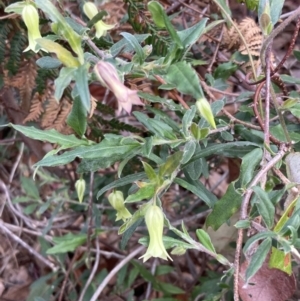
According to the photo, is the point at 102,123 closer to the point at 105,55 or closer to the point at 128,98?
the point at 105,55

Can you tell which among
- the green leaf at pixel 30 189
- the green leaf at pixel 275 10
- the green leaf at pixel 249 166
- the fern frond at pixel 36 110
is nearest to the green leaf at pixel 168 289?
the green leaf at pixel 30 189

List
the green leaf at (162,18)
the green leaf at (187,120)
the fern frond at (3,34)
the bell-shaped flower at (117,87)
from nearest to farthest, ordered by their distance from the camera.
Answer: the bell-shaped flower at (117,87) → the green leaf at (162,18) → the green leaf at (187,120) → the fern frond at (3,34)

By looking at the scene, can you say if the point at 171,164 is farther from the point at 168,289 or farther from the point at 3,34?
the point at 168,289

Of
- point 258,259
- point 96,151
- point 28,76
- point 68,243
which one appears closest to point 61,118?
point 28,76

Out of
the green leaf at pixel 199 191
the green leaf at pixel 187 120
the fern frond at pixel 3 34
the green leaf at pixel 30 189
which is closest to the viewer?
the green leaf at pixel 187 120

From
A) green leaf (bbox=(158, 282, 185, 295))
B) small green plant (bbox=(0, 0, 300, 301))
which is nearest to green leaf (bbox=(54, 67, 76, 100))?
small green plant (bbox=(0, 0, 300, 301))

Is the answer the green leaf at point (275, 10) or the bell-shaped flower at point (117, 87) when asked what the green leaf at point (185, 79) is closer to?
the bell-shaped flower at point (117, 87)

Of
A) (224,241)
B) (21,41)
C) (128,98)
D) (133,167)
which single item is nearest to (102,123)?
(133,167)
